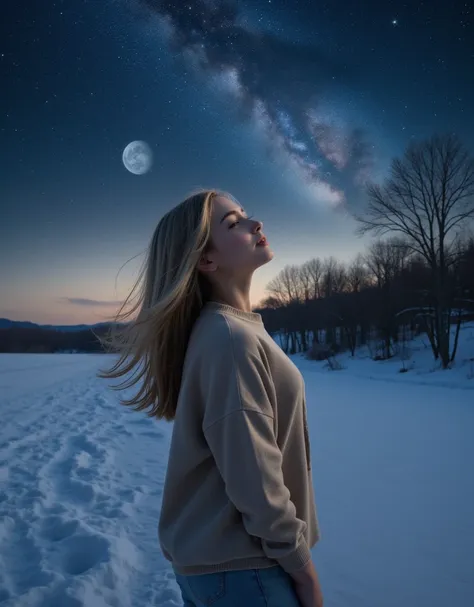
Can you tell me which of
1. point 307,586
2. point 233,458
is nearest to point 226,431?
point 233,458

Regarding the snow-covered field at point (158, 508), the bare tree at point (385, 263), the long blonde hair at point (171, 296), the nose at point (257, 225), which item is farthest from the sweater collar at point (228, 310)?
the bare tree at point (385, 263)

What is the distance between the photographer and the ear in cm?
139

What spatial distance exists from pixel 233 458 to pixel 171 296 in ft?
1.91

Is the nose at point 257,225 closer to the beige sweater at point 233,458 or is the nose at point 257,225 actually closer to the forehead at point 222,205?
the forehead at point 222,205

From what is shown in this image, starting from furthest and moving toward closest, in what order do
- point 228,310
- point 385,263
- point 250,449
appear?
point 385,263
point 228,310
point 250,449

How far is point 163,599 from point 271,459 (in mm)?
1978

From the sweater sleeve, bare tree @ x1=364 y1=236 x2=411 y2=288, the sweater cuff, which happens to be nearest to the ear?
the sweater sleeve

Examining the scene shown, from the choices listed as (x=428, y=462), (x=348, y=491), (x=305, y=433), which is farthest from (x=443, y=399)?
(x=305, y=433)

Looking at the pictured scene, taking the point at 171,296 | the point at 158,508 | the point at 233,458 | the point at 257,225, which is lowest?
the point at 158,508

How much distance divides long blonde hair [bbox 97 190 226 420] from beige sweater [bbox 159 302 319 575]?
190mm

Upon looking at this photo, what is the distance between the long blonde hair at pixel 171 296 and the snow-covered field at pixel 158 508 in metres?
1.71

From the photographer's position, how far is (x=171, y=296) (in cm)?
130

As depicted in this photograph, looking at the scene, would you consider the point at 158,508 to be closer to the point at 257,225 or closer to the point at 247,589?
the point at 247,589

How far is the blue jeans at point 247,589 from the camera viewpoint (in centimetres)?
100
